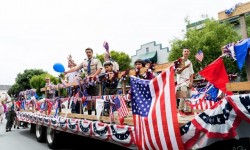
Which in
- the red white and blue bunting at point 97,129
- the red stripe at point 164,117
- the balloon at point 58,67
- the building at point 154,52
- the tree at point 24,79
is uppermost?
the building at point 154,52

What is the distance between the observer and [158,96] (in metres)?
3.53

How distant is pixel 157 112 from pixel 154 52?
121 ft

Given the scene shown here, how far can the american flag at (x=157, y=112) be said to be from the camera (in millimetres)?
3293

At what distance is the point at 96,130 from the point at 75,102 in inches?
66.1

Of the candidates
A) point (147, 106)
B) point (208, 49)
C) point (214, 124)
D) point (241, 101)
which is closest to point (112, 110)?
point (147, 106)

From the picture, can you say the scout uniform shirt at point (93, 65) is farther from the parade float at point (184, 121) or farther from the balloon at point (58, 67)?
the parade float at point (184, 121)

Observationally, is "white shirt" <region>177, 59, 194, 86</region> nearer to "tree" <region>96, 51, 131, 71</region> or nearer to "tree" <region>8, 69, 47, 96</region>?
"tree" <region>96, 51, 131, 71</region>

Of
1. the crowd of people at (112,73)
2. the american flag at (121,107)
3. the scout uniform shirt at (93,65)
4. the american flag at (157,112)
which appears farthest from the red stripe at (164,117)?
the scout uniform shirt at (93,65)

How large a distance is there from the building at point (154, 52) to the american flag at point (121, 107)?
3296cm

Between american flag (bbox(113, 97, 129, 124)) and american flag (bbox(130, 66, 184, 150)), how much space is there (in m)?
1.00

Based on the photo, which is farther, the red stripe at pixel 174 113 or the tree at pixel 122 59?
the tree at pixel 122 59

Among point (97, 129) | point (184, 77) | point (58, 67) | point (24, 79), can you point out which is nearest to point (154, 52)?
point (24, 79)

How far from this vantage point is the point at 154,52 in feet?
131

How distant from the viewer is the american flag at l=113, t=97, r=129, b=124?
16.0 ft
